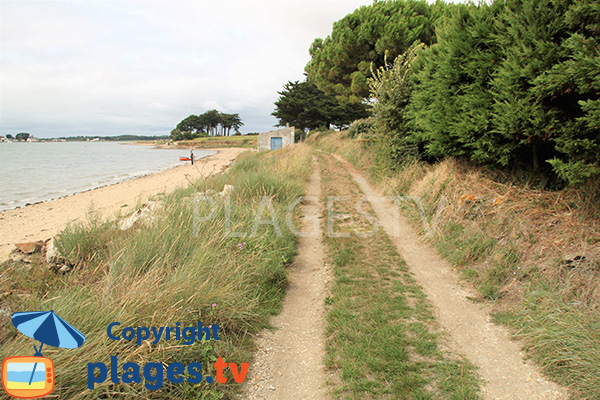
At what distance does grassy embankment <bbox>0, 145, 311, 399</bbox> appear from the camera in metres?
2.52

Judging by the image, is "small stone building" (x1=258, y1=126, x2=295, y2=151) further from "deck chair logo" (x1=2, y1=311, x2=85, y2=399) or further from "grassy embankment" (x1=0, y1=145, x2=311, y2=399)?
"deck chair logo" (x1=2, y1=311, x2=85, y2=399)

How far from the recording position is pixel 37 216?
12.8m

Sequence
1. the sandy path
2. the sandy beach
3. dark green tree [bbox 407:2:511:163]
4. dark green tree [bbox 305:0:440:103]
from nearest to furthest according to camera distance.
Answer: the sandy path
dark green tree [bbox 407:2:511:163]
the sandy beach
dark green tree [bbox 305:0:440:103]

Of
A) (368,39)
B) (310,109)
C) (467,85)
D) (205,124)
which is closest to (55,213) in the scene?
(467,85)

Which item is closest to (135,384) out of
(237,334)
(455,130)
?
(237,334)

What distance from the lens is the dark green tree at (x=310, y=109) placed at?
124 ft

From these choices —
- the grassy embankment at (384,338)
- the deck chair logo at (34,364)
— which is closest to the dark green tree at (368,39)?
the grassy embankment at (384,338)

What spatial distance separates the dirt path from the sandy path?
144cm

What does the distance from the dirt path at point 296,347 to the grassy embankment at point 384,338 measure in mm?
153

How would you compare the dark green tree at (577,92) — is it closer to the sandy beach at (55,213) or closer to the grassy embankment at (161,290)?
the grassy embankment at (161,290)

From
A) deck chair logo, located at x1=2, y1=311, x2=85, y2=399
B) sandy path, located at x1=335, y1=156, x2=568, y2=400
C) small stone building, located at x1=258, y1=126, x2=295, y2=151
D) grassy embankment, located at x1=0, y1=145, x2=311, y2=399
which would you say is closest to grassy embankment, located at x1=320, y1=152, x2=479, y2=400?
sandy path, located at x1=335, y1=156, x2=568, y2=400

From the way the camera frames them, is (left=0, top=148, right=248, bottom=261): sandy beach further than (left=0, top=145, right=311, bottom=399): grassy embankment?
Yes

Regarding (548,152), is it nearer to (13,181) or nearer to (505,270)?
(505,270)

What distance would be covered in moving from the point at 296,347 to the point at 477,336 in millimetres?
1989
